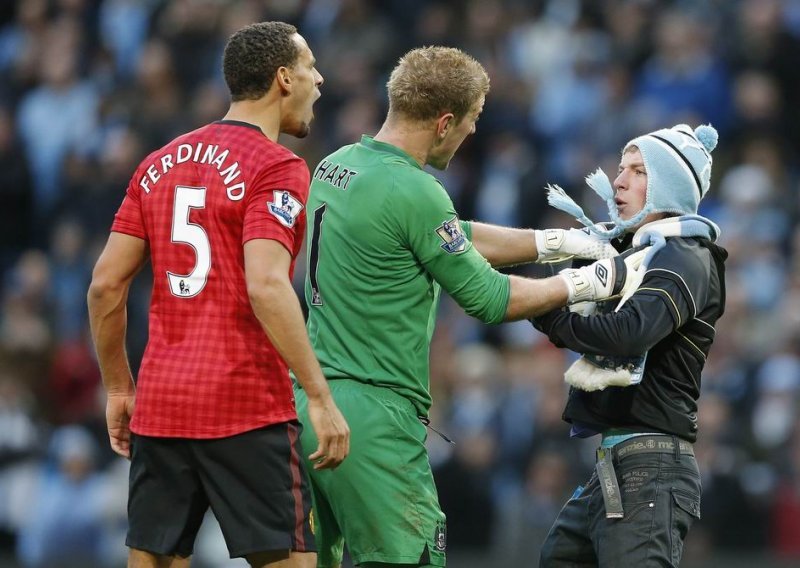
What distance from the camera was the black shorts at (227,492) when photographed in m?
4.32

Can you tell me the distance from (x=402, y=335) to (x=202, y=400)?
0.76 m

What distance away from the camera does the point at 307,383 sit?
4223 mm

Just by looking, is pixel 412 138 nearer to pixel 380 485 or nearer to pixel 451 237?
pixel 451 237

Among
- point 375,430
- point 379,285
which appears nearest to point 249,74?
point 379,285

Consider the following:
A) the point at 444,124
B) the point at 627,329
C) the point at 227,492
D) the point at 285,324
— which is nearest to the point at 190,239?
the point at 285,324

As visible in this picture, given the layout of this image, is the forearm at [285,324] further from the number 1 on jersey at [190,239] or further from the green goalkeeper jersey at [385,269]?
the green goalkeeper jersey at [385,269]

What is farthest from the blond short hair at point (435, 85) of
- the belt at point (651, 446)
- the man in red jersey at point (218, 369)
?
the belt at point (651, 446)

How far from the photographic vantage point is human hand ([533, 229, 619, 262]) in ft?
16.6

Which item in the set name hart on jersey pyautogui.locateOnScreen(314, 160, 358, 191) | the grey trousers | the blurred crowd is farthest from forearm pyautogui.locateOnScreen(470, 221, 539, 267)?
the blurred crowd

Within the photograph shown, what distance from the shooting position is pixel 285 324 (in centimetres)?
418

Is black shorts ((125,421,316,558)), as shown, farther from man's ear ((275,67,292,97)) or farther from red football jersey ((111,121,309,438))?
man's ear ((275,67,292,97))

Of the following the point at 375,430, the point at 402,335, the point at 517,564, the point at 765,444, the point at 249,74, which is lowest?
the point at 517,564

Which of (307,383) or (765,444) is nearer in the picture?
(307,383)

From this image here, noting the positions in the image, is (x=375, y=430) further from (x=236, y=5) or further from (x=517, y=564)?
(x=236, y=5)
